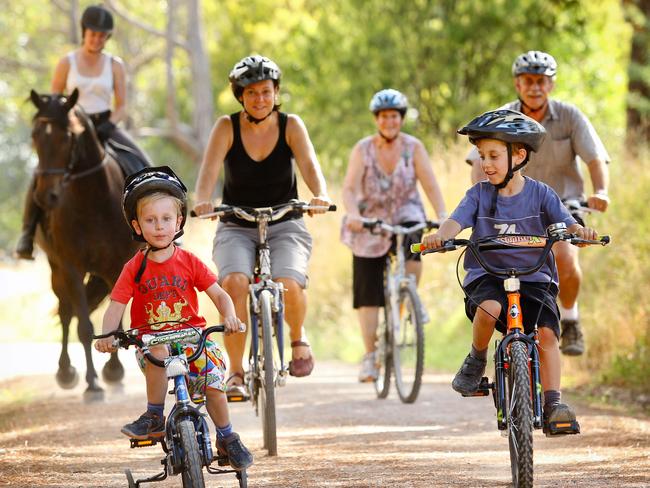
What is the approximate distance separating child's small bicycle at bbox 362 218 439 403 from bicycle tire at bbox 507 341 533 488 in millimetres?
4211

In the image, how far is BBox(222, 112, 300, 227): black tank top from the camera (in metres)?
8.81

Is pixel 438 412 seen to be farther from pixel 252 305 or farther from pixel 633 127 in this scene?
pixel 633 127

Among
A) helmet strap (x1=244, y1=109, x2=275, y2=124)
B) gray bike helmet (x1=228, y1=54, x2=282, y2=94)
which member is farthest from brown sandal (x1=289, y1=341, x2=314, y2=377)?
gray bike helmet (x1=228, y1=54, x2=282, y2=94)

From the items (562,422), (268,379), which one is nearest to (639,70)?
(268,379)

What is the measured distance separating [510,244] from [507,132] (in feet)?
1.86

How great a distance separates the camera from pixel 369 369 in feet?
37.9

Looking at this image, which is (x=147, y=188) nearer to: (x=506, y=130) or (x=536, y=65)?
(x=506, y=130)

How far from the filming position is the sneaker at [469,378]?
22.7 ft

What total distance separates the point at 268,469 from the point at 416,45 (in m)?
18.8

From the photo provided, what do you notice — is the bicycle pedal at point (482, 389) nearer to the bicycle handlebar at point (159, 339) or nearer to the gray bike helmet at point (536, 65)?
the bicycle handlebar at point (159, 339)

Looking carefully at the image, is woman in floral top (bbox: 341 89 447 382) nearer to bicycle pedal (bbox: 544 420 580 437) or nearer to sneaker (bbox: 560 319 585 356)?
sneaker (bbox: 560 319 585 356)

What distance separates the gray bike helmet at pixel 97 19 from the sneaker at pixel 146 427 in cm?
625

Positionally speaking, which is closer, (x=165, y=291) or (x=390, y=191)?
(x=165, y=291)

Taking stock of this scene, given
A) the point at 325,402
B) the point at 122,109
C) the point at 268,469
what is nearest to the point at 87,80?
the point at 122,109
